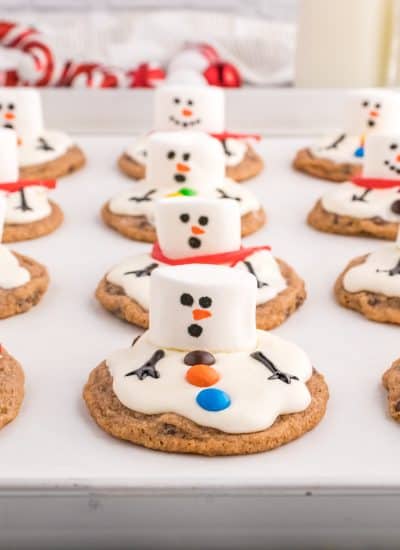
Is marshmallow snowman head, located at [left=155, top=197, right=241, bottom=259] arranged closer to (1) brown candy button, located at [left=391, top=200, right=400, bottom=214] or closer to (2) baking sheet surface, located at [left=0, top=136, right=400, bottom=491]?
(2) baking sheet surface, located at [left=0, top=136, right=400, bottom=491]

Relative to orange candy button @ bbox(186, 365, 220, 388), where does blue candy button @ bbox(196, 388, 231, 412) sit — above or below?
below

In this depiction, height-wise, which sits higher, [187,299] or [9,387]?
[187,299]

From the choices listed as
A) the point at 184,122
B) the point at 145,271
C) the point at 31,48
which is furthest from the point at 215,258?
the point at 31,48

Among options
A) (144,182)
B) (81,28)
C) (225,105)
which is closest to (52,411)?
(144,182)

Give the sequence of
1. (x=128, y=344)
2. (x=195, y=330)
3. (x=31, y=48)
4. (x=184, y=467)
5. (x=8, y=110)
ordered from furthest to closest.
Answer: (x=31, y=48) < (x=8, y=110) < (x=128, y=344) < (x=195, y=330) < (x=184, y=467)

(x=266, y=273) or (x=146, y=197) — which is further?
(x=146, y=197)

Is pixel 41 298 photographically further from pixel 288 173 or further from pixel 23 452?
pixel 288 173

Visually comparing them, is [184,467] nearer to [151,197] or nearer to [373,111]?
[151,197]

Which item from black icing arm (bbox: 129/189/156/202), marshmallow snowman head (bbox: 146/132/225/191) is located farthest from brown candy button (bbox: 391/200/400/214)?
black icing arm (bbox: 129/189/156/202)
